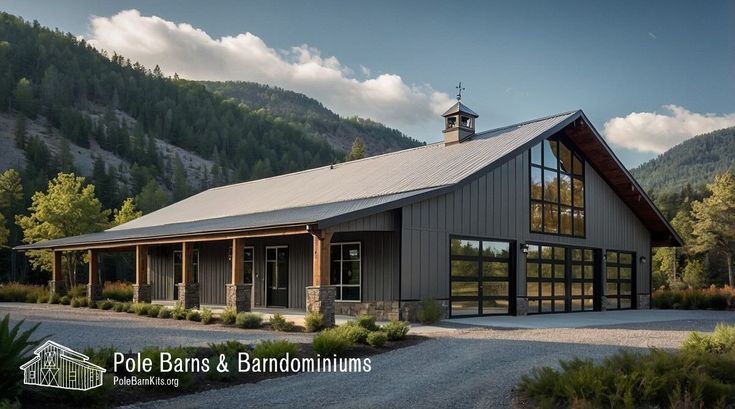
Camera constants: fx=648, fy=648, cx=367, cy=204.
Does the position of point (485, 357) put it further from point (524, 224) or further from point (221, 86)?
point (221, 86)

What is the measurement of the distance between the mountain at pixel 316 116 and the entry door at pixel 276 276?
140 metres

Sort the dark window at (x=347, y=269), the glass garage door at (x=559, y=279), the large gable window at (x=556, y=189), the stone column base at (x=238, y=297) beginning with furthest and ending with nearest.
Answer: the large gable window at (x=556, y=189)
the glass garage door at (x=559, y=279)
the dark window at (x=347, y=269)
the stone column base at (x=238, y=297)

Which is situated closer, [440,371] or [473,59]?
[440,371]

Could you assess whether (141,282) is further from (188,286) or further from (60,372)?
(60,372)

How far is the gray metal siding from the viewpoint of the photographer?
1609cm

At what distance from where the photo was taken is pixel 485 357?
9.72 meters

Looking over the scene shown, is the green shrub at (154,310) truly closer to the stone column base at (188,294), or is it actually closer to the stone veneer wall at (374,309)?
the stone column base at (188,294)

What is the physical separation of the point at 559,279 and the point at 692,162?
4445 inches

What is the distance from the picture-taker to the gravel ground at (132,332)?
11.2 m

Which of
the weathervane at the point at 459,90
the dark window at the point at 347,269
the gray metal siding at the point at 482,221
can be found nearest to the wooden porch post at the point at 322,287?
the gray metal siding at the point at 482,221

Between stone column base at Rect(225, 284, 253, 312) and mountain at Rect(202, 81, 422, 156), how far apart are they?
14382 cm

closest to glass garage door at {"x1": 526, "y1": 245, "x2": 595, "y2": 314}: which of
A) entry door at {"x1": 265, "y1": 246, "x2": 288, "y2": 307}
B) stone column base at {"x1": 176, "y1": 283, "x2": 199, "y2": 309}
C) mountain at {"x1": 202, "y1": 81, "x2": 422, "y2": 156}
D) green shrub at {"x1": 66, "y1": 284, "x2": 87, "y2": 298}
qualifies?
entry door at {"x1": 265, "y1": 246, "x2": 288, "y2": 307}

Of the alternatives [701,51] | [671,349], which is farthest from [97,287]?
[701,51]

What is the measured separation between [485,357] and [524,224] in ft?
32.9
